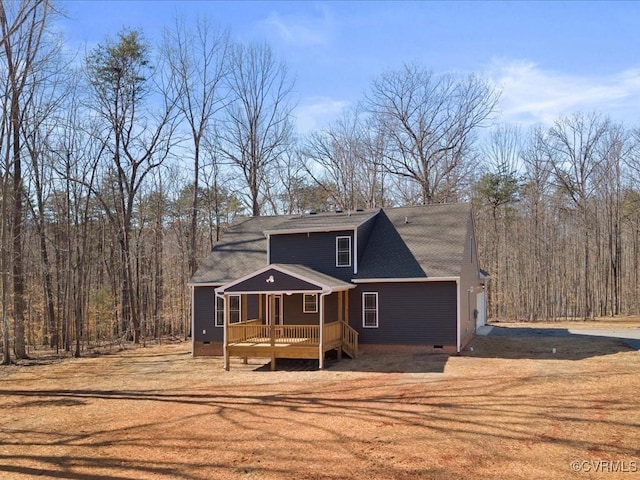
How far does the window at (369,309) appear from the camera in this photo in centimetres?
1742

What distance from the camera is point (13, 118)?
59.8 feet

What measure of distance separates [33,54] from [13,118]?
286cm

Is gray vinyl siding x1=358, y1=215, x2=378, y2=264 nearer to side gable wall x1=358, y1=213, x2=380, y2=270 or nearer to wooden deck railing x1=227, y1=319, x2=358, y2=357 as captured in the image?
side gable wall x1=358, y1=213, x2=380, y2=270

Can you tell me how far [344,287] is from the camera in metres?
16.6

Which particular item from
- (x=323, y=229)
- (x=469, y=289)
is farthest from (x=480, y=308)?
(x=323, y=229)

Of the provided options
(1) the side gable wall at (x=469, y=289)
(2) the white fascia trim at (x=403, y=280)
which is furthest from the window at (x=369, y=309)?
(1) the side gable wall at (x=469, y=289)

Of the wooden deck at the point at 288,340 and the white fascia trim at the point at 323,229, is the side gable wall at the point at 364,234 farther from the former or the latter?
the wooden deck at the point at 288,340

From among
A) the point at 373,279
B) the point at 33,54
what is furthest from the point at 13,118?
the point at 373,279

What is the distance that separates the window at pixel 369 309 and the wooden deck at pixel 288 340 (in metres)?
0.67

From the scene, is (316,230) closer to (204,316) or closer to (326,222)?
(326,222)

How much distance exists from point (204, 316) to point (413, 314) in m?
8.04

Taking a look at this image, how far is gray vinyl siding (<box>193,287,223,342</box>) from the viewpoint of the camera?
63.0 feet

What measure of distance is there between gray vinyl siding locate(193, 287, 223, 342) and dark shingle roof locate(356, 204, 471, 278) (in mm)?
5989

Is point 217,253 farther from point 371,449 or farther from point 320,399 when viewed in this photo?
point 371,449
